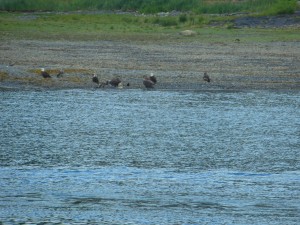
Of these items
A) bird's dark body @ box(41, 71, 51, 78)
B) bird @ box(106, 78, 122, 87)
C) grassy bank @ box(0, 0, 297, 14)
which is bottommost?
grassy bank @ box(0, 0, 297, 14)

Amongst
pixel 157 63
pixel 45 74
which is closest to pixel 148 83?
pixel 45 74

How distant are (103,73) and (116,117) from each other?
6.63 m

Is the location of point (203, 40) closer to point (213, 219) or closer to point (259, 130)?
point (259, 130)

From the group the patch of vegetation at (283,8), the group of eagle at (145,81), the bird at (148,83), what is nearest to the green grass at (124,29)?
the patch of vegetation at (283,8)

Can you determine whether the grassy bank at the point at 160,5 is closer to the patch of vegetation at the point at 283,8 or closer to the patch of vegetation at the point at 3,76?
the patch of vegetation at the point at 283,8

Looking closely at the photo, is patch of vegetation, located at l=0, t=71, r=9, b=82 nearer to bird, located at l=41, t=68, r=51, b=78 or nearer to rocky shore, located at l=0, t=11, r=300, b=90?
rocky shore, located at l=0, t=11, r=300, b=90

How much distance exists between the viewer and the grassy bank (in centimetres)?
4928

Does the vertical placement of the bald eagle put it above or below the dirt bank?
above

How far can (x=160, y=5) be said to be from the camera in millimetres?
58062

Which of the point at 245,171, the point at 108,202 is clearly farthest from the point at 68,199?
the point at 245,171

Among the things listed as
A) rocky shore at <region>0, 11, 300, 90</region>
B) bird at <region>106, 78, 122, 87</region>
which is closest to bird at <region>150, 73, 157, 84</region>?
rocky shore at <region>0, 11, 300, 90</region>

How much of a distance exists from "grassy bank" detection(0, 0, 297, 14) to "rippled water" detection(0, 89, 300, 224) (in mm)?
23999

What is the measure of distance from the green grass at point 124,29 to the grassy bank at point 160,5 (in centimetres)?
275

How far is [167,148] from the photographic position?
17984mm
